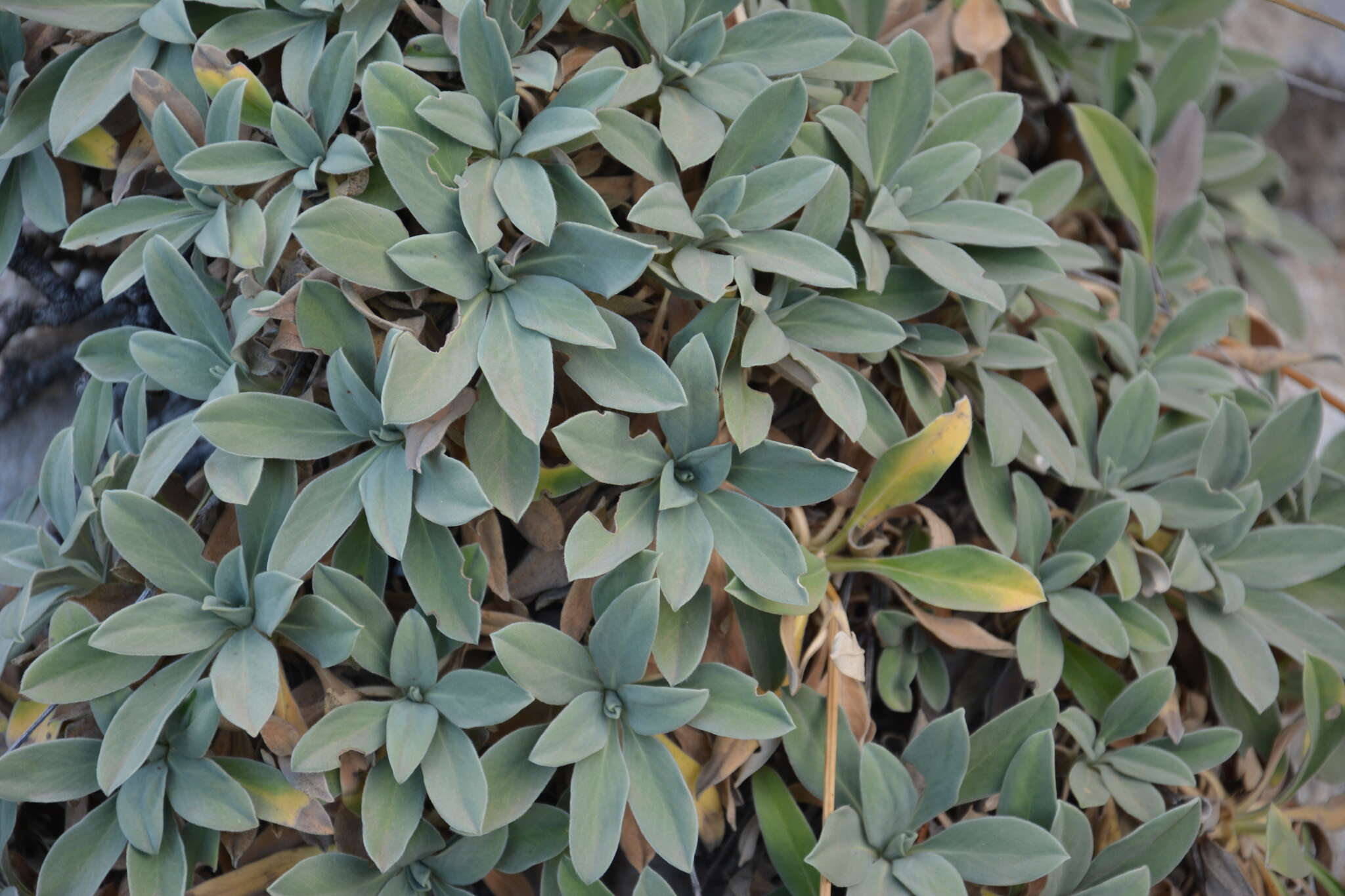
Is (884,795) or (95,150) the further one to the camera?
(95,150)

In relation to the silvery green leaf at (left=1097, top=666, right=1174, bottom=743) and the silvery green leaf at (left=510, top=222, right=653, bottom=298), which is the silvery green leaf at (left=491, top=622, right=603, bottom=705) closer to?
the silvery green leaf at (left=510, top=222, right=653, bottom=298)

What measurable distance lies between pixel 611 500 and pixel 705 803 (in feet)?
0.82

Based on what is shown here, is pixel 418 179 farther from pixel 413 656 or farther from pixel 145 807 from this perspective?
pixel 145 807

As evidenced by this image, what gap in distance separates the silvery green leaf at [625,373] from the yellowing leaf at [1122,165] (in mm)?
650

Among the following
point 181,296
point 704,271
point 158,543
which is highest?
point 704,271

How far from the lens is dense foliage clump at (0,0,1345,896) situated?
2.15 ft

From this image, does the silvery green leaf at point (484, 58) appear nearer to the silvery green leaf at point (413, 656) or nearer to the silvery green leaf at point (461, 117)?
the silvery green leaf at point (461, 117)

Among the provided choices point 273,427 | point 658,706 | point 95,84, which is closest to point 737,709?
point 658,706

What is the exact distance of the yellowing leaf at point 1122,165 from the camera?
41.0 inches

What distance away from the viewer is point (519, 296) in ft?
2.17

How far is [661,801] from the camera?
0.67 metres

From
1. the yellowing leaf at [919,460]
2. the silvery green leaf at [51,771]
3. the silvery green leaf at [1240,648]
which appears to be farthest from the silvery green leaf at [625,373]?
the silvery green leaf at [1240,648]

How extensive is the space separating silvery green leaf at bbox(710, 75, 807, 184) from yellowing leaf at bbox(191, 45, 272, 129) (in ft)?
1.13

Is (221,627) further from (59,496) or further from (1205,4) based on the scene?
(1205,4)
